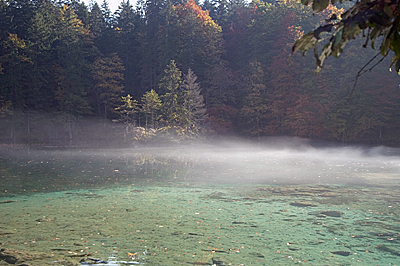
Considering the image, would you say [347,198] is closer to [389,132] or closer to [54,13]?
[389,132]

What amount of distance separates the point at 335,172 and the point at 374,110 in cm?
2112

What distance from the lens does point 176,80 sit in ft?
121

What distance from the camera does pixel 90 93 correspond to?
43.2 meters

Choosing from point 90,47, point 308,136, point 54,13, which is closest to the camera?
point 308,136

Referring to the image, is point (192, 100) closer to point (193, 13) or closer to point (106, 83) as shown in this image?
point (106, 83)

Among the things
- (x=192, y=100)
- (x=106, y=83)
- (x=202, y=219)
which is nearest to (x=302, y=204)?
(x=202, y=219)

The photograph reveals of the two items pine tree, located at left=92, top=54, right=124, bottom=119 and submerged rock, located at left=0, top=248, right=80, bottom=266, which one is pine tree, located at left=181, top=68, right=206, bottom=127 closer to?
pine tree, located at left=92, top=54, right=124, bottom=119

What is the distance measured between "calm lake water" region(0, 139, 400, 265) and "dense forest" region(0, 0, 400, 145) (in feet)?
69.6

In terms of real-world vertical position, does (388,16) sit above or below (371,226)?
above

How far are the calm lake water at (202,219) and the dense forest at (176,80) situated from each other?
21226 millimetres

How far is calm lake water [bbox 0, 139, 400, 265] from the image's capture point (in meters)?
5.62

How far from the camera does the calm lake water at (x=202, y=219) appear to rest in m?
5.62

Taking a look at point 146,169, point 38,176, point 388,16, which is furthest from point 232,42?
point 388,16

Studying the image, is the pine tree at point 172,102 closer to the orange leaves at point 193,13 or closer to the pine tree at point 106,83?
the pine tree at point 106,83
